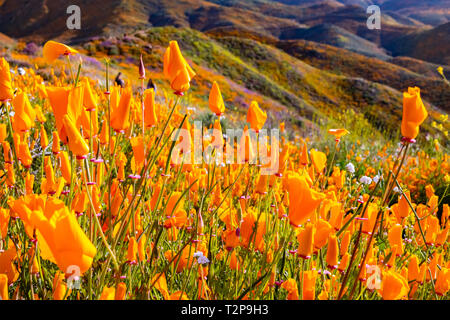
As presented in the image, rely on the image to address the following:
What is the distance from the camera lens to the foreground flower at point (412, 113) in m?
0.74

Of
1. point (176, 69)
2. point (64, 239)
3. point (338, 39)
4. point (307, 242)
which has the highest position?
point (338, 39)

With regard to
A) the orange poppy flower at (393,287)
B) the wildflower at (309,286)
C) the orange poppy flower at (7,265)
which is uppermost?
the orange poppy flower at (393,287)

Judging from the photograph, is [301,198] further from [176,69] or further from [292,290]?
[176,69]

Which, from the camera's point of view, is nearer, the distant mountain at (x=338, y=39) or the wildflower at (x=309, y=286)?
the wildflower at (x=309, y=286)

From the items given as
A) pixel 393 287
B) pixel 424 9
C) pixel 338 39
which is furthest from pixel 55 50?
pixel 424 9

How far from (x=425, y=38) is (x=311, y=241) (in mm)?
88581

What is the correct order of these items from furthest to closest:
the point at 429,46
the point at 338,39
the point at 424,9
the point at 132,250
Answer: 1. the point at 424,9
2. the point at 338,39
3. the point at 429,46
4. the point at 132,250

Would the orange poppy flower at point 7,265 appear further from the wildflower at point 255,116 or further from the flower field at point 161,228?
the wildflower at point 255,116

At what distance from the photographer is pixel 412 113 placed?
0.75m

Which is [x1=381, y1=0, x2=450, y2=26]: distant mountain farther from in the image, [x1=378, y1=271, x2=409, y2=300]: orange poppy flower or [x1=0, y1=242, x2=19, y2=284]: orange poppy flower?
[x1=0, y1=242, x2=19, y2=284]: orange poppy flower

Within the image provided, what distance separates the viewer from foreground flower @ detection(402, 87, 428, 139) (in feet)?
2.42

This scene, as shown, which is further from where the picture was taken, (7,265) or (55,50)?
(55,50)

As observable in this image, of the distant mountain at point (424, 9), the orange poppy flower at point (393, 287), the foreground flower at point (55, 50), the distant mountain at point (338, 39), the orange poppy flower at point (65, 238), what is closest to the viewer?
the orange poppy flower at point (65, 238)

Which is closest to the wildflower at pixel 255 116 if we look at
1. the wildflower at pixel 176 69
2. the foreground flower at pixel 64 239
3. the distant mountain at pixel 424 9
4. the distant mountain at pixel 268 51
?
the wildflower at pixel 176 69
